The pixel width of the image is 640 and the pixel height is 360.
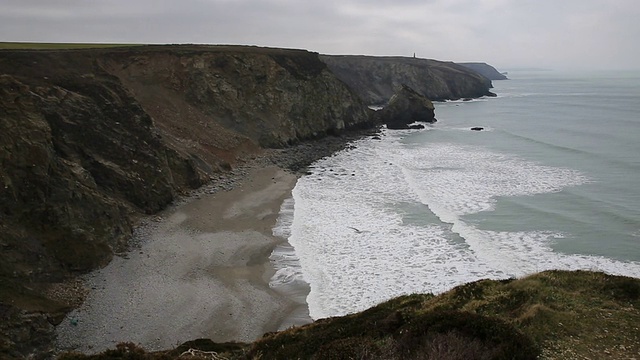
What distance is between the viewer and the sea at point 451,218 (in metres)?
18.7

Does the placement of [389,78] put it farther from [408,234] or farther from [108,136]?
[408,234]

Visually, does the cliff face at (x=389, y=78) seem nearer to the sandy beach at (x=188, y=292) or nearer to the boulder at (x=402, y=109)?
the boulder at (x=402, y=109)

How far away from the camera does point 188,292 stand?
695 inches

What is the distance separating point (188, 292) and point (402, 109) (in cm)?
5342

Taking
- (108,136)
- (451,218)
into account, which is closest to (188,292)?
(108,136)

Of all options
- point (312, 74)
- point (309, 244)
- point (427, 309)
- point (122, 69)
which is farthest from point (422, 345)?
point (312, 74)

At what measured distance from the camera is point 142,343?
1445 cm

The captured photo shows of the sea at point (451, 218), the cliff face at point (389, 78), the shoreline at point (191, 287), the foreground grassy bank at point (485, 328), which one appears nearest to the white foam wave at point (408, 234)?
the sea at point (451, 218)

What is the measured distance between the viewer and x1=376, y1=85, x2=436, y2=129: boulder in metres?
66.1

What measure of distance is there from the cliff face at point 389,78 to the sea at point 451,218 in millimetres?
58192

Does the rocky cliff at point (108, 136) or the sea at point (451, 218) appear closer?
the rocky cliff at point (108, 136)

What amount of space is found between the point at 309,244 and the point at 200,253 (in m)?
4.93

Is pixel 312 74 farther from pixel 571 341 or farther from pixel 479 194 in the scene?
pixel 571 341

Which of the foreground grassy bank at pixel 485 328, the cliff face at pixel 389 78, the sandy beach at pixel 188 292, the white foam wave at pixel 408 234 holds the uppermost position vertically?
the cliff face at pixel 389 78
